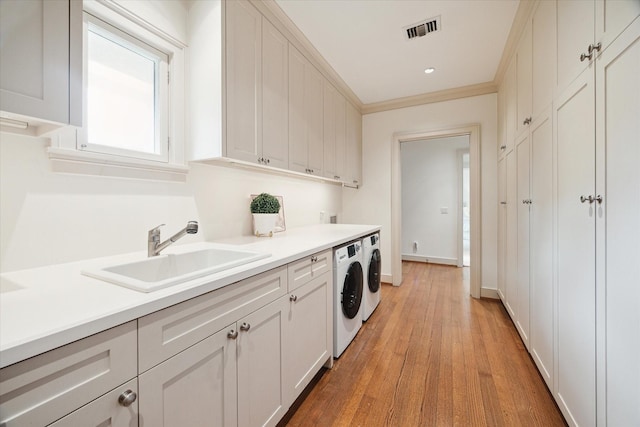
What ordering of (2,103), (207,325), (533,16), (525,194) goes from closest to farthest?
(2,103) → (207,325) → (533,16) → (525,194)

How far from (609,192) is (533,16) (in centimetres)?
161

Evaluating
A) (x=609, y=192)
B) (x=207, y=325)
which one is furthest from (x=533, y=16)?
(x=207, y=325)

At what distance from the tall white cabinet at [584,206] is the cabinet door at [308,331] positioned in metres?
1.27

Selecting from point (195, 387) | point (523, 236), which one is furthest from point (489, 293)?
point (195, 387)

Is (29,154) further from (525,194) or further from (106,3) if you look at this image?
(525,194)

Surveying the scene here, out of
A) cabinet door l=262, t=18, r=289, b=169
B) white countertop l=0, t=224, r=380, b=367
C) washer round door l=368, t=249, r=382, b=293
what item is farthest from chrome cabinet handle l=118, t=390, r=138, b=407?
washer round door l=368, t=249, r=382, b=293

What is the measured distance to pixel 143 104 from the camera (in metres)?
1.45

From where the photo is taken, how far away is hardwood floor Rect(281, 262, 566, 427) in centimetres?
142

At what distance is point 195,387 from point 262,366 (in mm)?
346

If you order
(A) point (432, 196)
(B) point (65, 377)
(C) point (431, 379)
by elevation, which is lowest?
(C) point (431, 379)

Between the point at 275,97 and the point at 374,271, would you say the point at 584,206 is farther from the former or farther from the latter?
the point at 275,97

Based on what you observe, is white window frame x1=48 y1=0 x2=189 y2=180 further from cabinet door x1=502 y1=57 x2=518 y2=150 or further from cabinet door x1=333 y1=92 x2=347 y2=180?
cabinet door x1=502 y1=57 x2=518 y2=150

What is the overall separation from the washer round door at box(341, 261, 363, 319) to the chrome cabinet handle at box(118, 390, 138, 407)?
1448 millimetres

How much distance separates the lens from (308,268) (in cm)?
151
